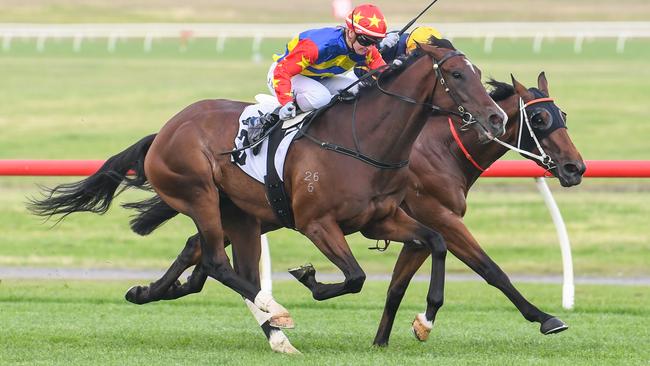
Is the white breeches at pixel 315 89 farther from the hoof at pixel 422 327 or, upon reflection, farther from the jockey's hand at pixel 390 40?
the hoof at pixel 422 327

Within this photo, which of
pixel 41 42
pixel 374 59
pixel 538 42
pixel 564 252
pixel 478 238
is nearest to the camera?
pixel 374 59

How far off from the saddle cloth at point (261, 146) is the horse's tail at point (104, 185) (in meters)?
0.76

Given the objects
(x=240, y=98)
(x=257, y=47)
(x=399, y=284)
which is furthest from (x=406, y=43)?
(x=257, y=47)

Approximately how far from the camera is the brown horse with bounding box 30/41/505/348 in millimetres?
6285

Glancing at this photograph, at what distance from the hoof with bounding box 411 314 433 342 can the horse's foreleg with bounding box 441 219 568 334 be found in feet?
1.30

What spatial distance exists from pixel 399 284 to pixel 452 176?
26.3 inches

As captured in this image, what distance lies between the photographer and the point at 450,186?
7.08m

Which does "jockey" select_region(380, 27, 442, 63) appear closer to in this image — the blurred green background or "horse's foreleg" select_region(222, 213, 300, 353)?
"horse's foreleg" select_region(222, 213, 300, 353)

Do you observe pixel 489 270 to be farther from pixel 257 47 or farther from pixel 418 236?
pixel 257 47

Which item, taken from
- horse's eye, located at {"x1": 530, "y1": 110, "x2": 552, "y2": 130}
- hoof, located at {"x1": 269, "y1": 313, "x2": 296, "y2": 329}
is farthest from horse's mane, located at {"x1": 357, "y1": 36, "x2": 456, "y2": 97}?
hoof, located at {"x1": 269, "y1": 313, "x2": 296, "y2": 329}

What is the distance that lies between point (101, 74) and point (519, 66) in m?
9.00

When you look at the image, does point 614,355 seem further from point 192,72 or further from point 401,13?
point 401,13

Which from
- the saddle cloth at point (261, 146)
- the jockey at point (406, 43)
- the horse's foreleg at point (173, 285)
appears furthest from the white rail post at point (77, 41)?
the saddle cloth at point (261, 146)

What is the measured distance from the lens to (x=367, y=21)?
6430mm
